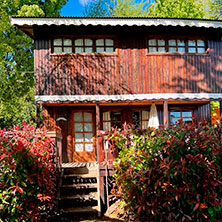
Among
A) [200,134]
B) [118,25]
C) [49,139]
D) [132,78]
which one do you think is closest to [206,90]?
[132,78]

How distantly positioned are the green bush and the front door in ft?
18.5

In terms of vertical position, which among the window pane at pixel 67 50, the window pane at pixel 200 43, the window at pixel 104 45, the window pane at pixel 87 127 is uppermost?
the window pane at pixel 200 43

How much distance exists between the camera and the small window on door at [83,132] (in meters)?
9.77

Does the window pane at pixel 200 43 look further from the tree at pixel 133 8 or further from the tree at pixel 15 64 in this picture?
the tree at pixel 133 8

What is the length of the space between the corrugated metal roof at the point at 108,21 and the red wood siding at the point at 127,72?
76 centimetres

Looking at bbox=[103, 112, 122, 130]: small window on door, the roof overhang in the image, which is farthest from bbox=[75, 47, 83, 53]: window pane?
bbox=[103, 112, 122, 130]: small window on door

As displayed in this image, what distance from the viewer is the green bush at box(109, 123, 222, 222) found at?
11.5 ft

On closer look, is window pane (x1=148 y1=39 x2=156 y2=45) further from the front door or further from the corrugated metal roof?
the front door

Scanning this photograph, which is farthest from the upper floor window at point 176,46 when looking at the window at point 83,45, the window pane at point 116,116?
the window pane at point 116,116

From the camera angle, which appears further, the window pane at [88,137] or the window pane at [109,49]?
the window pane at [88,137]

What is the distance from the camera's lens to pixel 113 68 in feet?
31.1

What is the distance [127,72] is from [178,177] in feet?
20.7

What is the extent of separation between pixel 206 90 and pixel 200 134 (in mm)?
6552

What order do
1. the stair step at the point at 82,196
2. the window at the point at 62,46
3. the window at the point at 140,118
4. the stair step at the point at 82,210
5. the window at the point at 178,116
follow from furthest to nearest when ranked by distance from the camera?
the window at the point at 178,116
the window at the point at 140,118
the window at the point at 62,46
the stair step at the point at 82,196
the stair step at the point at 82,210
